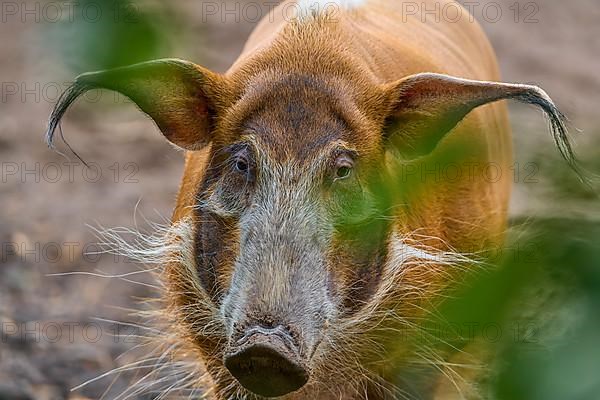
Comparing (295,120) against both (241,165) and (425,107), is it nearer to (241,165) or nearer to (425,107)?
(241,165)

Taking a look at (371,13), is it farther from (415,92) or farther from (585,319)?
(585,319)

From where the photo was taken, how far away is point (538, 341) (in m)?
0.95

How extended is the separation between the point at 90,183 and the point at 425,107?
3.47 m

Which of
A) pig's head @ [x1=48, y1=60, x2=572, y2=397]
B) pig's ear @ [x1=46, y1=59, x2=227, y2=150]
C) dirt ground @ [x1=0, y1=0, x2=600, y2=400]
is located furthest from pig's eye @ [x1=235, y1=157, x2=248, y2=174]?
dirt ground @ [x1=0, y1=0, x2=600, y2=400]

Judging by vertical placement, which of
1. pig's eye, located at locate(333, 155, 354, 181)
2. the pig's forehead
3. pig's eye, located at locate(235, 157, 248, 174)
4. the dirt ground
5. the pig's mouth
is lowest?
the dirt ground

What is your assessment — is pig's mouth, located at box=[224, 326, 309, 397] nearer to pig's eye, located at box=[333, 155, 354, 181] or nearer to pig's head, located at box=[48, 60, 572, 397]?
pig's head, located at box=[48, 60, 572, 397]

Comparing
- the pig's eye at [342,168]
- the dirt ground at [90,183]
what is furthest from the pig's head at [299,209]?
the dirt ground at [90,183]

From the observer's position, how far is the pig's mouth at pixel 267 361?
7.75ft

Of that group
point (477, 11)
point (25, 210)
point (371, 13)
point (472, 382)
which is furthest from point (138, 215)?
point (477, 11)

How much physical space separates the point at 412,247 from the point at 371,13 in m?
0.97

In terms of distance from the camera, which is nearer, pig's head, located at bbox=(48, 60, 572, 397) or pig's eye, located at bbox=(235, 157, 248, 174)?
pig's head, located at bbox=(48, 60, 572, 397)

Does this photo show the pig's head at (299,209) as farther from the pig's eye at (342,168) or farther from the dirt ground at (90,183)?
the dirt ground at (90,183)

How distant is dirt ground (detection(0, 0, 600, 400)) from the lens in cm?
438

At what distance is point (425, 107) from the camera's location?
296 centimetres
